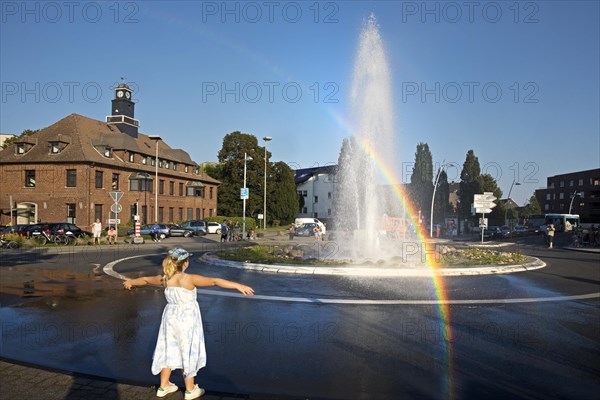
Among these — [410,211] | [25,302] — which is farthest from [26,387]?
[410,211]

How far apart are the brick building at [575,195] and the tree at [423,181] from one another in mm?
31324

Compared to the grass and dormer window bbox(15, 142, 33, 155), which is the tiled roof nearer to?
dormer window bbox(15, 142, 33, 155)

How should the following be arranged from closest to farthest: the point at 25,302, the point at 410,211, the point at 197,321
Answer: the point at 197,321 → the point at 25,302 → the point at 410,211

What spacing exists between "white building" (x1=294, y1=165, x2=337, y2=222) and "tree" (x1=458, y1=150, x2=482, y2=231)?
2488 cm

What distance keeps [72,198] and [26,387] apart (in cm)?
4404

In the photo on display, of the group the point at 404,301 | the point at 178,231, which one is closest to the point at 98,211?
the point at 178,231

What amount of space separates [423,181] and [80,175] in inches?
2185

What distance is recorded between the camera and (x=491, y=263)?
56.2 feet

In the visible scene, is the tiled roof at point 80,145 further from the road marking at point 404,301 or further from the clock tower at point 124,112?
the road marking at point 404,301

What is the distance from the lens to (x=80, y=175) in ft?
145

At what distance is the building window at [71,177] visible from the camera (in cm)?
4466

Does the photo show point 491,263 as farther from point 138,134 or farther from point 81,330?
point 138,134

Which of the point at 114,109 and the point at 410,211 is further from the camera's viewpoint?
the point at 410,211

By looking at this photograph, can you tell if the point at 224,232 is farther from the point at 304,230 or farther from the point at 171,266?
the point at 171,266
